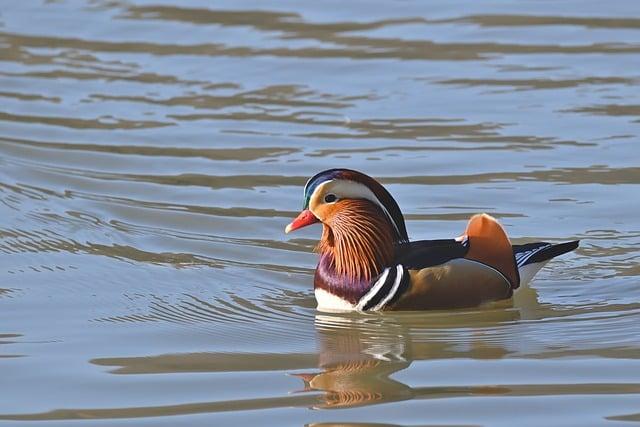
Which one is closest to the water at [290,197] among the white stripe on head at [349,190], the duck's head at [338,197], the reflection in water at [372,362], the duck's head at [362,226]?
the reflection in water at [372,362]

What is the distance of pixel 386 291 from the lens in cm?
799

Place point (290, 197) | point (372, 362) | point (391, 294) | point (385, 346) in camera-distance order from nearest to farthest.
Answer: point (372, 362) → point (385, 346) → point (391, 294) → point (290, 197)

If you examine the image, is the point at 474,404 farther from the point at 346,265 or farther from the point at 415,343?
the point at 346,265

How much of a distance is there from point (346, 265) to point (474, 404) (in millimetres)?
1974

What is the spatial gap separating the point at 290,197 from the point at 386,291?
2381 millimetres

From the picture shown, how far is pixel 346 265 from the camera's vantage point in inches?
321

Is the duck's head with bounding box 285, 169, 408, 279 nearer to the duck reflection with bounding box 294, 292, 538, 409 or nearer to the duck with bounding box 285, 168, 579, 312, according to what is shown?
the duck with bounding box 285, 168, 579, 312

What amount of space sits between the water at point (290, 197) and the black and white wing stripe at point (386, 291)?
103 mm

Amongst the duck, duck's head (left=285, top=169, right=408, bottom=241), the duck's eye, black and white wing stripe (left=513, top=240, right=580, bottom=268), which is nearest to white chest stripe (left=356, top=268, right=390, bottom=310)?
the duck

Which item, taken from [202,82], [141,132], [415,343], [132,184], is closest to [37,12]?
[202,82]

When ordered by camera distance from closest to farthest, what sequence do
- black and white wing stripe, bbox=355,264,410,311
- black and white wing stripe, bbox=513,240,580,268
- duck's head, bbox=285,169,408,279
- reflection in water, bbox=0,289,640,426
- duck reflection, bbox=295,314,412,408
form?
1. reflection in water, bbox=0,289,640,426
2. duck reflection, bbox=295,314,412,408
3. black and white wing stripe, bbox=355,264,410,311
4. duck's head, bbox=285,169,408,279
5. black and white wing stripe, bbox=513,240,580,268

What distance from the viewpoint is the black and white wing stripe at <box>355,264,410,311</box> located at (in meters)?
7.96

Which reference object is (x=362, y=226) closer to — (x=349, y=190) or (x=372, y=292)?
(x=349, y=190)

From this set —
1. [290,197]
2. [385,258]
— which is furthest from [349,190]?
[290,197]
